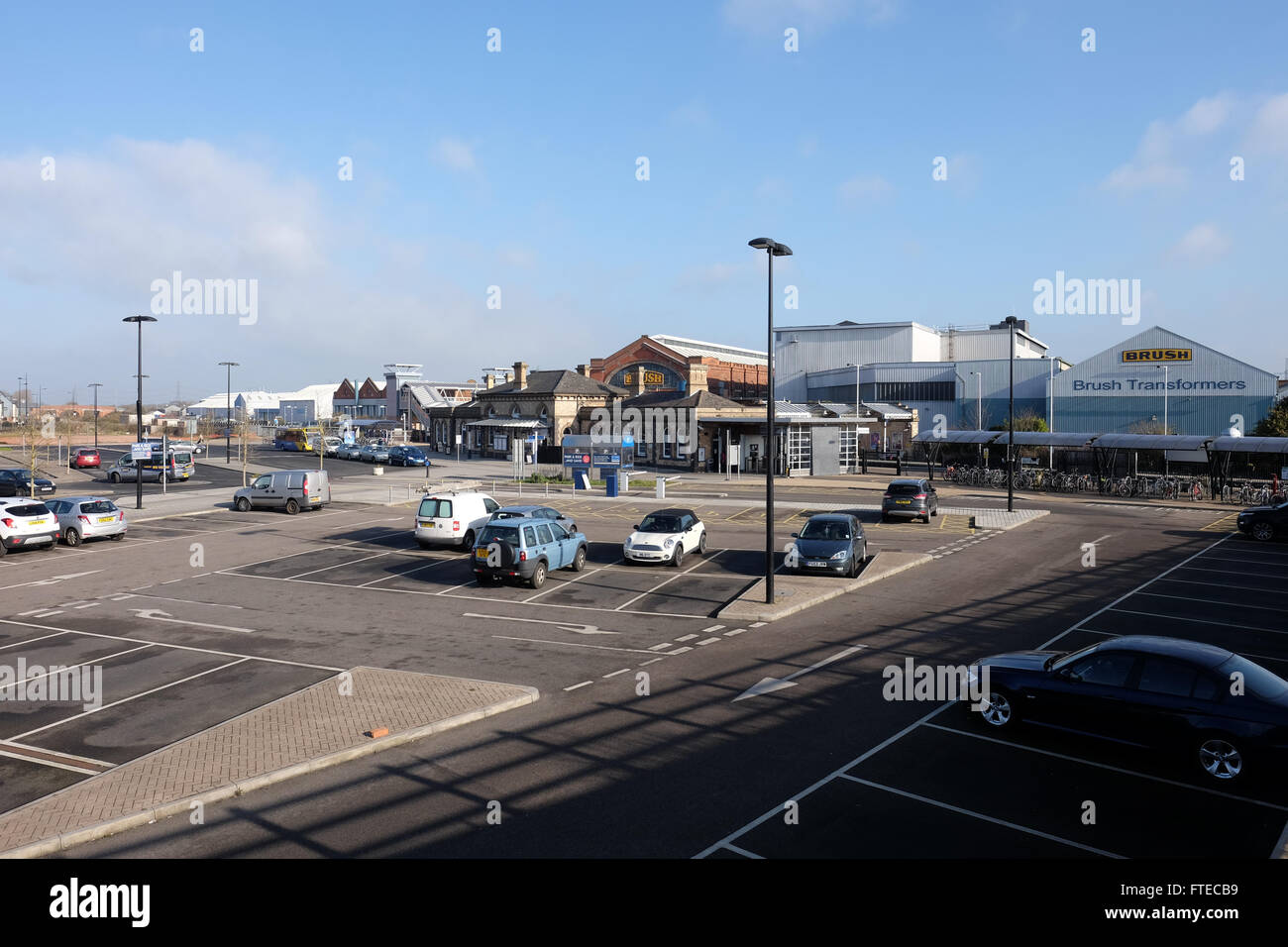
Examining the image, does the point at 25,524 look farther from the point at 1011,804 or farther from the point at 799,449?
the point at 799,449

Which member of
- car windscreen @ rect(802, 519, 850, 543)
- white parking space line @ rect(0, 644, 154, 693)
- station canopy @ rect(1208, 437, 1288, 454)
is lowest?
white parking space line @ rect(0, 644, 154, 693)

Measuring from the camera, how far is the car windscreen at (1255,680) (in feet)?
31.9

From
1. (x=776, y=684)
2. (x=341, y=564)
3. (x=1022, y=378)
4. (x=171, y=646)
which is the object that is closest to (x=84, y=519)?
(x=341, y=564)

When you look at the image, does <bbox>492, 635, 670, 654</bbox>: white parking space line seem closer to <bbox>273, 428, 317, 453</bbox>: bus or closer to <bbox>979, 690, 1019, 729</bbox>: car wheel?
<bbox>979, 690, 1019, 729</bbox>: car wheel

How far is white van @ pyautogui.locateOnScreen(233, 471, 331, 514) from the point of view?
38.3 m

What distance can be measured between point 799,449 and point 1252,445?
2566 centimetres

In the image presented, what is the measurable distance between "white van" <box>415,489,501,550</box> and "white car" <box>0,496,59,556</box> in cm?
1166

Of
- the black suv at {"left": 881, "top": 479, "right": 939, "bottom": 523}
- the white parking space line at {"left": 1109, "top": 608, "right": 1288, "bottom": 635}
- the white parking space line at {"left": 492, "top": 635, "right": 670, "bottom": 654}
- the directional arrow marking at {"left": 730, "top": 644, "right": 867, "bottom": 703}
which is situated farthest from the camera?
the black suv at {"left": 881, "top": 479, "right": 939, "bottom": 523}

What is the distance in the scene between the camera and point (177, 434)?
11969 centimetres

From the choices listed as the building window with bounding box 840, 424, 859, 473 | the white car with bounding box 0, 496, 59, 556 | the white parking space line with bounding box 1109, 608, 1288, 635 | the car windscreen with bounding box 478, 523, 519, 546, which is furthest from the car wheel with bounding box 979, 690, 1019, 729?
the building window with bounding box 840, 424, 859, 473

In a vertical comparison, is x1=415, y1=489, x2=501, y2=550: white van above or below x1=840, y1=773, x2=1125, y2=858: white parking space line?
above

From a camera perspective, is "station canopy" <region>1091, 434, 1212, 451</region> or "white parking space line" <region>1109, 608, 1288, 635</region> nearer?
"white parking space line" <region>1109, 608, 1288, 635</region>

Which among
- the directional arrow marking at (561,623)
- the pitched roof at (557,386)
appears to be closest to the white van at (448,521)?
the directional arrow marking at (561,623)
